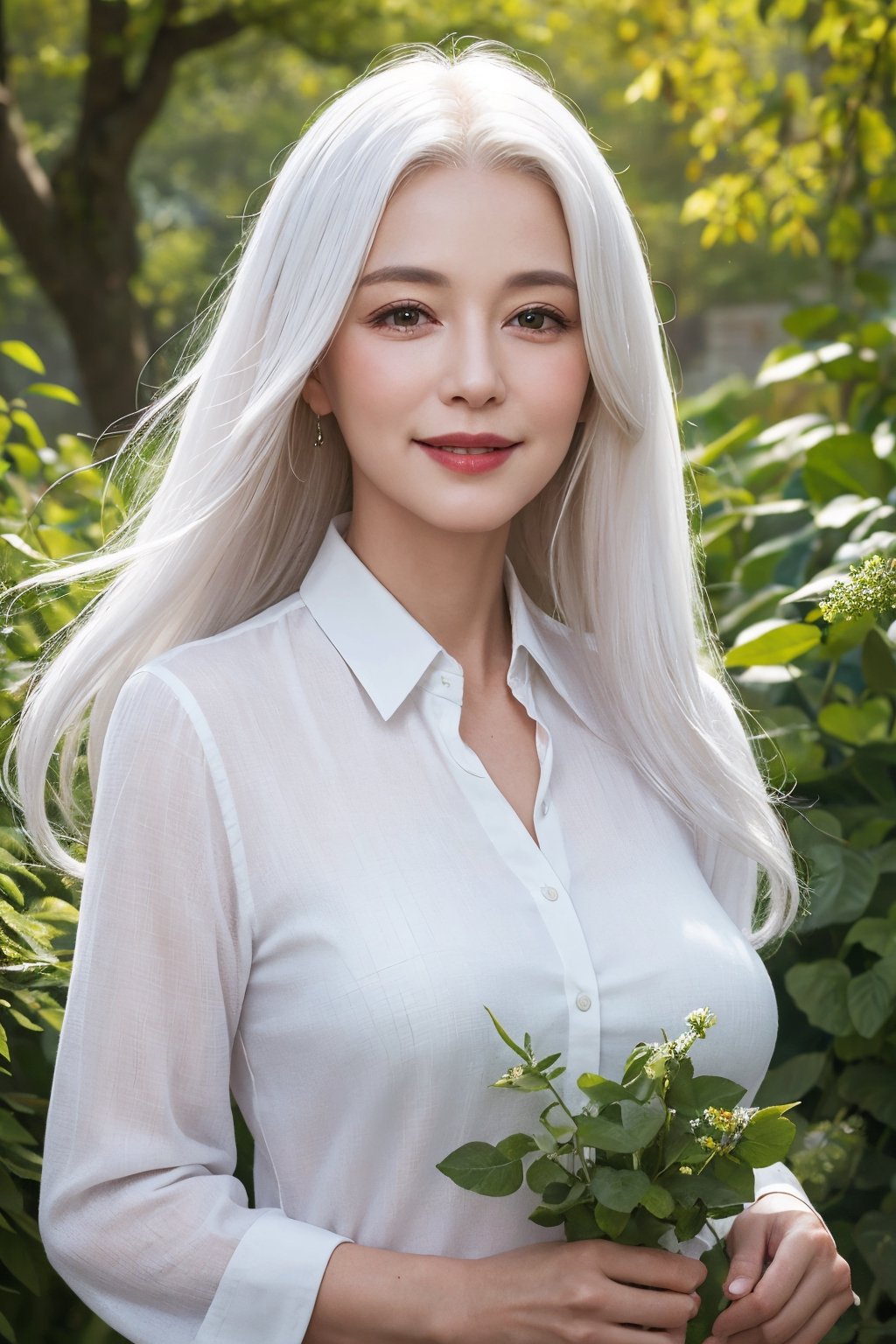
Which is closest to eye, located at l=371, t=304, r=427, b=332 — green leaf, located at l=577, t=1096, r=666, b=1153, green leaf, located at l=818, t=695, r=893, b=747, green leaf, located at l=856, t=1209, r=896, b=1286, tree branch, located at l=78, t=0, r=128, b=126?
green leaf, located at l=577, t=1096, r=666, b=1153

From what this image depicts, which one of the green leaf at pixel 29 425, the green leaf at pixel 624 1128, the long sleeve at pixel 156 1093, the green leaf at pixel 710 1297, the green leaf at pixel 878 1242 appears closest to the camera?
the green leaf at pixel 624 1128

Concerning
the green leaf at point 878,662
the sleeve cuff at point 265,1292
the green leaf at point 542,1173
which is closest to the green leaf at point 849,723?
the green leaf at point 878,662

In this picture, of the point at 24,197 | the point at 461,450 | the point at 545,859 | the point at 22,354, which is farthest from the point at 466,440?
the point at 24,197

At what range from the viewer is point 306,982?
1.47 meters

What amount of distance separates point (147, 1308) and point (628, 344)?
3.83ft

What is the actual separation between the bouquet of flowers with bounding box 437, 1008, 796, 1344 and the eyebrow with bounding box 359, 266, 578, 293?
2.53 ft

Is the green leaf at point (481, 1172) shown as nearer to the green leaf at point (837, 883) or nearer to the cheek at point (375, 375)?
the cheek at point (375, 375)

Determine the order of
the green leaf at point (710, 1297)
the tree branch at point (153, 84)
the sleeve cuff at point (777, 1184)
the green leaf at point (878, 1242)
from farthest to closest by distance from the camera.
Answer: the tree branch at point (153, 84), the green leaf at point (878, 1242), the sleeve cuff at point (777, 1184), the green leaf at point (710, 1297)

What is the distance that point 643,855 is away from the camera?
5.73ft

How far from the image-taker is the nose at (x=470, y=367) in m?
1.58

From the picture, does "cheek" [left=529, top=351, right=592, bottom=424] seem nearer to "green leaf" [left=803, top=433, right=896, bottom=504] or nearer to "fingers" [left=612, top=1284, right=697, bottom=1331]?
"fingers" [left=612, top=1284, right=697, bottom=1331]

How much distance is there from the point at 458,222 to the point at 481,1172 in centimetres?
98

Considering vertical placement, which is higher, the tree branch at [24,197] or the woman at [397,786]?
the tree branch at [24,197]

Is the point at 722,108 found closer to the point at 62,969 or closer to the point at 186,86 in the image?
the point at 62,969
